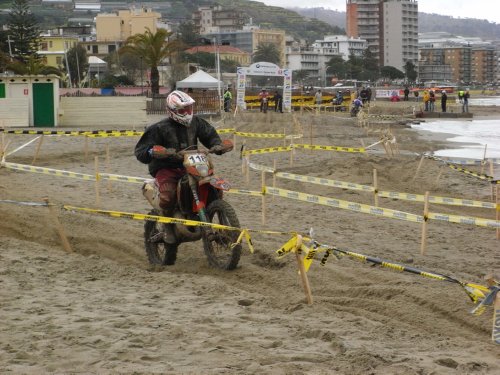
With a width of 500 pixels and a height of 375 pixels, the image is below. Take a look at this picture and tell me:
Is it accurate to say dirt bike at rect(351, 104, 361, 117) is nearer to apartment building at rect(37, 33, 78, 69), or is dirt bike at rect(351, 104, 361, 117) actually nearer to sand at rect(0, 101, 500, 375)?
sand at rect(0, 101, 500, 375)

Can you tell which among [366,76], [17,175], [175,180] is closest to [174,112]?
[175,180]

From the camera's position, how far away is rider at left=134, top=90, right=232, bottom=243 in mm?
9086

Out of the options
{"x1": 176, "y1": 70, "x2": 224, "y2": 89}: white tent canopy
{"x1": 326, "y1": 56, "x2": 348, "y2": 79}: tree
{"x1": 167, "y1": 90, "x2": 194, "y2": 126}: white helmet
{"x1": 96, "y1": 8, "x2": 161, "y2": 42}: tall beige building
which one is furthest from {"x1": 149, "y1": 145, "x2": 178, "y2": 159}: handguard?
{"x1": 96, "y1": 8, "x2": 161, "y2": 42}: tall beige building

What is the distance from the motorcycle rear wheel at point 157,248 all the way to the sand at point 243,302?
128 mm

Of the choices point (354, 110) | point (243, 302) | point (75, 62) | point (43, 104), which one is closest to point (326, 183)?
point (243, 302)

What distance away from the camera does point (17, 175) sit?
17.1 meters

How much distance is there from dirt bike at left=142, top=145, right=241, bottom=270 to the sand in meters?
0.17

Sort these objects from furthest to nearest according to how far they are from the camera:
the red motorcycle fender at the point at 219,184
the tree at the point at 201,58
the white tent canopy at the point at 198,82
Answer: the tree at the point at 201,58
the white tent canopy at the point at 198,82
the red motorcycle fender at the point at 219,184

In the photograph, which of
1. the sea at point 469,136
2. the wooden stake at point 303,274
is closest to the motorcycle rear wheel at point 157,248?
the wooden stake at point 303,274

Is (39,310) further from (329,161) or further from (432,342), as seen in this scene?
(329,161)

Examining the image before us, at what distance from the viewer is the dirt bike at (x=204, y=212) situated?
8781 mm

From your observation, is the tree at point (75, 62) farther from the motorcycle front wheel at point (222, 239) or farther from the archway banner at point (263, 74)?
the motorcycle front wheel at point (222, 239)

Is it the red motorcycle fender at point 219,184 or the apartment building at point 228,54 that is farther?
the apartment building at point 228,54

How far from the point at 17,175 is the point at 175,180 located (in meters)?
8.57
